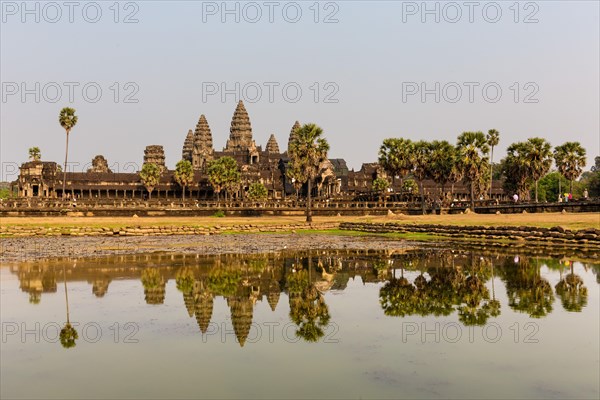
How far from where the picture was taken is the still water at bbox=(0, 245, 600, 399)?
35.1 ft

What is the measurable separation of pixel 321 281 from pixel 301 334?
29.8ft

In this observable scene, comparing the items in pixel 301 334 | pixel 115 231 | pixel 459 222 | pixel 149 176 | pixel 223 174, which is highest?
pixel 149 176

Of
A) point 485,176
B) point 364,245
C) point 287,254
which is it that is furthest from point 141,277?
point 485,176

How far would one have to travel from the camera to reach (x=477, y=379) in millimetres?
10859

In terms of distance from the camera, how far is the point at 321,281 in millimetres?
23500

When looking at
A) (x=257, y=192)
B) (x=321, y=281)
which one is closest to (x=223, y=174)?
(x=257, y=192)

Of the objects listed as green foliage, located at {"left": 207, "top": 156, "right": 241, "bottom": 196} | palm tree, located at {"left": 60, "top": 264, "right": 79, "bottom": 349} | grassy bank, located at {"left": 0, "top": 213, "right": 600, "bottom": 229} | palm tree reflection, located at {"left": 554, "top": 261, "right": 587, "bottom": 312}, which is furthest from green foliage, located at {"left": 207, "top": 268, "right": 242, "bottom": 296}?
green foliage, located at {"left": 207, "top": 156, "right": 241, "bottom": 196}

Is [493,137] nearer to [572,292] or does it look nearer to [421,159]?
[421,159]

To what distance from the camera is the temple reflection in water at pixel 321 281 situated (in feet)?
56.1

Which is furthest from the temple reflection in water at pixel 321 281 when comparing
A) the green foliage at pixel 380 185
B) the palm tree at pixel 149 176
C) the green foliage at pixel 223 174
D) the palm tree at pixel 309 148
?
the palm tree at pixel 149 176

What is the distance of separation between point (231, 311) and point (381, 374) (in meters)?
6.60

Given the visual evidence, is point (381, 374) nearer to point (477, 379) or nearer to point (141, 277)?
point (477, 379)

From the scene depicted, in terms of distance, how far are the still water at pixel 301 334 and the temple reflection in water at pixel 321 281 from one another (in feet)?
0.25

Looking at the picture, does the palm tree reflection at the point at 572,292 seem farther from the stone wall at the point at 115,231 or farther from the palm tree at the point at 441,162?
the palm tree at the point at 441,162
